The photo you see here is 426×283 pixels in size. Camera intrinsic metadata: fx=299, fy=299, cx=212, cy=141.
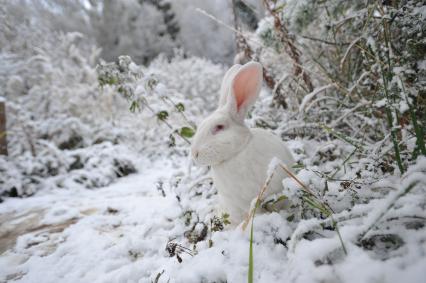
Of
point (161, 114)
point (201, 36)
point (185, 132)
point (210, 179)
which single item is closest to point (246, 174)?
point (210, 179)

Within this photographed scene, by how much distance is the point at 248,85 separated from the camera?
1.42 m

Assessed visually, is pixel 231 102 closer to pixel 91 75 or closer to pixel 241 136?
pixel 241 136

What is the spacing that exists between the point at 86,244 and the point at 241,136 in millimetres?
1288

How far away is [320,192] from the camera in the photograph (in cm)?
105

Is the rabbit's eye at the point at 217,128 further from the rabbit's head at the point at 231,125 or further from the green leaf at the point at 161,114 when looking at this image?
the green leaf at the point at 161,114

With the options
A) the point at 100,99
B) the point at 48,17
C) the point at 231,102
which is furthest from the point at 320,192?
the point at 48,17

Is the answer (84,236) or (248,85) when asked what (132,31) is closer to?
(84,236)

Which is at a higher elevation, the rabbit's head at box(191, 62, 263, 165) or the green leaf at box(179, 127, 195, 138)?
the green leaf at box(179, 127, 195, 138)

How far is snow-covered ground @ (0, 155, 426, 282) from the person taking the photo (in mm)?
741

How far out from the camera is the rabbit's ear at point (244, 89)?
4.56 feet

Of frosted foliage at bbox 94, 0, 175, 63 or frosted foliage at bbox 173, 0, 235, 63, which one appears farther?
frosted foliage at bbox 173, 0, 235, 63

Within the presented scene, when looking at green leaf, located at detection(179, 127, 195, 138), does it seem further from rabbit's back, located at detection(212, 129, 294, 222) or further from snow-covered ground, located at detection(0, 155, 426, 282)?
rabbit's back, located at detection(212, 129, 294, 222)

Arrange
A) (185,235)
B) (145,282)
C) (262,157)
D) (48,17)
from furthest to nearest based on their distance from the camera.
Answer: (48,17) → (185,235) → (262,157) → (145,282)

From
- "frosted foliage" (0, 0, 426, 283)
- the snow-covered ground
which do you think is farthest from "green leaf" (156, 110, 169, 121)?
the snow-covered ground
